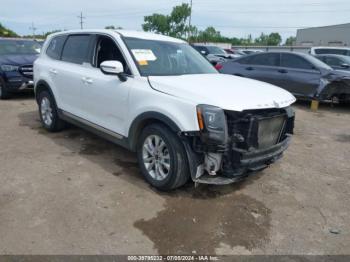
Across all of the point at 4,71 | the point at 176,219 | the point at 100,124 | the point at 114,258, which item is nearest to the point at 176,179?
the point at 176,219

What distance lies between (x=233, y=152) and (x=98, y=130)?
215cm

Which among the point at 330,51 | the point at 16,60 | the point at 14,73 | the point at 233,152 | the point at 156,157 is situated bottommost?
the point at 156,157

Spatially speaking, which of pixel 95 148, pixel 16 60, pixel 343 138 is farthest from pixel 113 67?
pixel 16 60

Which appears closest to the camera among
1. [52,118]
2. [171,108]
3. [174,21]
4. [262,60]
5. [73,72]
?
[171,108]

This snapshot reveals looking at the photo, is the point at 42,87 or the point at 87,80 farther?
the point at 42,87

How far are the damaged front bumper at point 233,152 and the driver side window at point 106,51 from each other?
163cm

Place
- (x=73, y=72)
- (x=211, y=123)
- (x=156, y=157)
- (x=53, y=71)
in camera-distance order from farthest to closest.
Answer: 1. (x=53, y=71)
2. (x=73, y=72)
3. (x=156, y=157)
4. (x=211, y=123)

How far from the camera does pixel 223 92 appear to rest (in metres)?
3.51

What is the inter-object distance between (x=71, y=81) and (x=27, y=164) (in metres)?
1.40

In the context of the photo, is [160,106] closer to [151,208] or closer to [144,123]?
[144,123]

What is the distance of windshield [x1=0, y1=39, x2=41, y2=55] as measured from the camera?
9811 millimetres

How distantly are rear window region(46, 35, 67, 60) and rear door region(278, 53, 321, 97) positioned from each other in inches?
244

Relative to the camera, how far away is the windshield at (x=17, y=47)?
981 cm

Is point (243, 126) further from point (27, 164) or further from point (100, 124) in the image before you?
point (27, 164)
